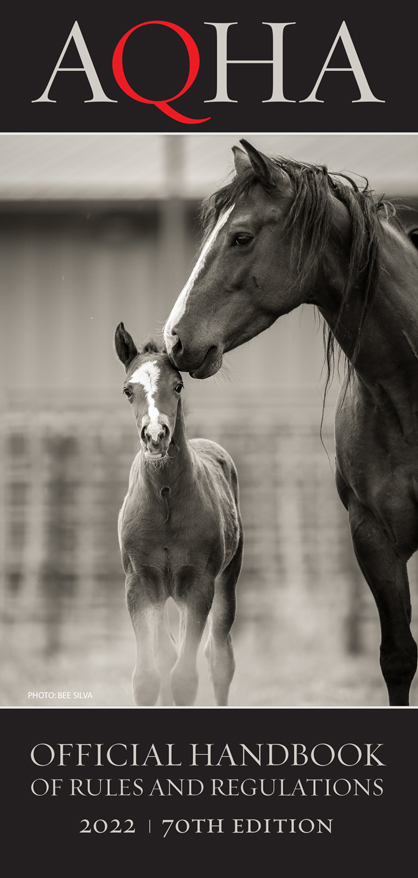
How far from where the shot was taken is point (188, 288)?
3.33 meters

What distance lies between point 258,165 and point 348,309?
65 centimetres

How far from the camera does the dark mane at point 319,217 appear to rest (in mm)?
3365

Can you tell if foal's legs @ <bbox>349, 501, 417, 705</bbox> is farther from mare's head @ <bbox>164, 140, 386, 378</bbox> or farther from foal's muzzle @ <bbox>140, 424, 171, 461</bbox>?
mare's head @ <bbox>164, 140, 386, 378</bbox>

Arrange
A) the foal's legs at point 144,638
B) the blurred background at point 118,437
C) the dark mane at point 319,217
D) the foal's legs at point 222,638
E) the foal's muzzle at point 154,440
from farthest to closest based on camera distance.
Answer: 1. the blurred background at point 118,437
2. the foal's legs at point 222,638
3. the foal's legs at point 144,638
4. the foal's muzzle at point 154,440
5. the dark mane at point 319,217

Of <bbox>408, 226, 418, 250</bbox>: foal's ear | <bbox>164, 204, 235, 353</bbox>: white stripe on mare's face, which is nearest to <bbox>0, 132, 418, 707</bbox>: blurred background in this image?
<bbox>408, 226, 418, 250</bbox>: foal's ear

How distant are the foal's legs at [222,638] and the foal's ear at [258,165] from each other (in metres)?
2.15

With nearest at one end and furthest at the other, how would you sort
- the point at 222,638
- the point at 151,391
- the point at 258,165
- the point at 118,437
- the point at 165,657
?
1. the point at 258,165
2. the point at 151,391
3. the point at 165,657
4. the point at 222,638
5. the point at 118,437

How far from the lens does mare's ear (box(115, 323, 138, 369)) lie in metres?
4.08

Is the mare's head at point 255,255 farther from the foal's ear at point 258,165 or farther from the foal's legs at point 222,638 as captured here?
the foal's legs at point 222,638

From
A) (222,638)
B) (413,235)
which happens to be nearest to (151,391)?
(413,235)
